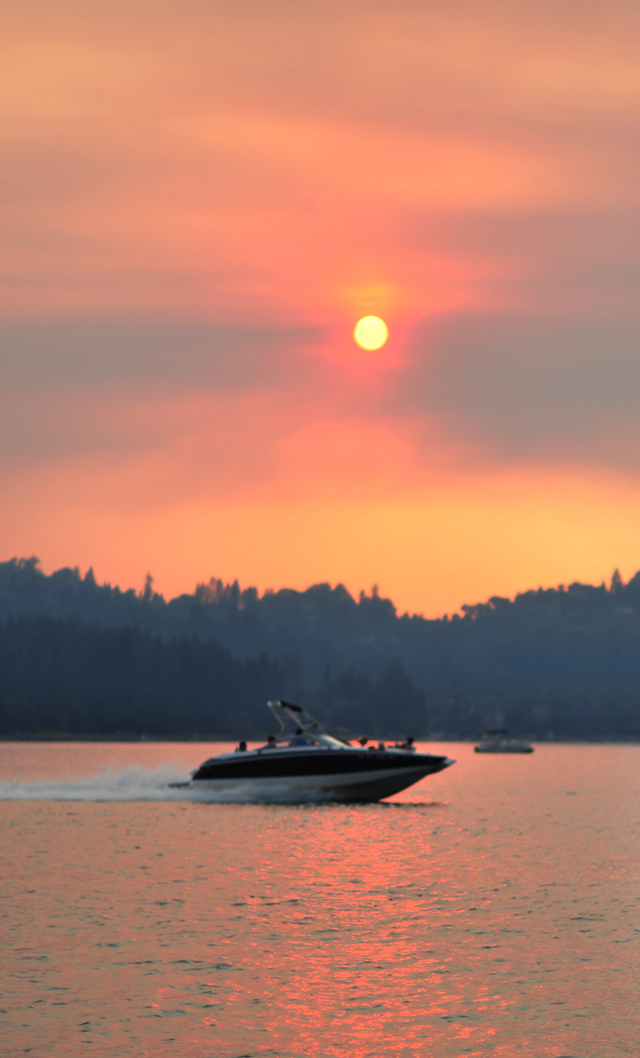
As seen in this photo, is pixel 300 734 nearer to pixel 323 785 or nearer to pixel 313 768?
pixel 313 768

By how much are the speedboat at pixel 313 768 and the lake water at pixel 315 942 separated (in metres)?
1.87

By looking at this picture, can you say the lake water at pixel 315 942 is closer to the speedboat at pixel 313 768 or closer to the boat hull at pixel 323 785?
the boat hull at pixel 323 785

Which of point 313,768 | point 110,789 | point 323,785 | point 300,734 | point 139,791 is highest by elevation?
point 300,734

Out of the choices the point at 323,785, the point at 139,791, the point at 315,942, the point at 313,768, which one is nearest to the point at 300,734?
the point at 313,768

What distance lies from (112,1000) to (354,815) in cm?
4623

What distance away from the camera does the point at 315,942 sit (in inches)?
1276

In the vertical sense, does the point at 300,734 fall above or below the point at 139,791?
above

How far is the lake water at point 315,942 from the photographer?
2372cm

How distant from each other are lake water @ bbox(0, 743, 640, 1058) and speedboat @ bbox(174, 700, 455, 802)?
187cm

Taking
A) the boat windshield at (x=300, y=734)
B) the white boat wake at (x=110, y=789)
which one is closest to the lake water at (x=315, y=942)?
the boat windshield at (x=300, y=734)

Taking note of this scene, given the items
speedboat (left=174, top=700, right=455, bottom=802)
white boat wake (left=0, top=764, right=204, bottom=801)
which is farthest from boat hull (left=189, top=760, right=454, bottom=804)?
white boat wake (left=0, top=764, right=204, bottom=801)

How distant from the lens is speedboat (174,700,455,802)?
Result: 63.3 metres

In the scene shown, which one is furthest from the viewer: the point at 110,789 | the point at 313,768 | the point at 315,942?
the point at 110,789

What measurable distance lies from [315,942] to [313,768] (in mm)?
30937
